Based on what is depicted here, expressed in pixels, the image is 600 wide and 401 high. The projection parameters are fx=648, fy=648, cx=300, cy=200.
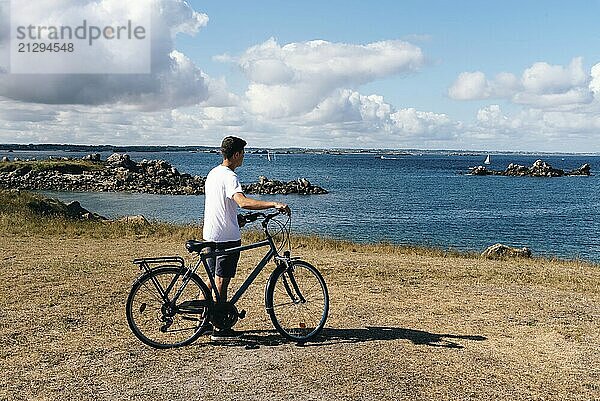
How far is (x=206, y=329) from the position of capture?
768 cm

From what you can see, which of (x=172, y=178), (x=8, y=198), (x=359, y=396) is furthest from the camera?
(x=172, y=178)

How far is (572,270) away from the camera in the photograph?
15.6 metres

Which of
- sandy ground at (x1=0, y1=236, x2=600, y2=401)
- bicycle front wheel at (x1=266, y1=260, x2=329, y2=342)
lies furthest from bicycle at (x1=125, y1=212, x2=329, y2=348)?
sandy ground at (x1=0, y1=236, x2=600, y2=401)

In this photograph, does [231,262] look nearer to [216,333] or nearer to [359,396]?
[216,333]

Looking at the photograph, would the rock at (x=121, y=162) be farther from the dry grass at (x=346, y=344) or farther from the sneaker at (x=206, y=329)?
the sneaker at (x=206, y=329)

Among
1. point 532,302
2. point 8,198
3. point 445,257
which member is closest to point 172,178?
point 8,198

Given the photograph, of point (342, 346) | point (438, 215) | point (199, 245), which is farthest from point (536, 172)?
point (199, 245)

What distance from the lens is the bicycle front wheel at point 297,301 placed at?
7742mm

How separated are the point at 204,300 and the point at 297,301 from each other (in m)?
1.16

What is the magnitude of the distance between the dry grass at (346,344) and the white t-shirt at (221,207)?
134 cm

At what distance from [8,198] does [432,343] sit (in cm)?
2251

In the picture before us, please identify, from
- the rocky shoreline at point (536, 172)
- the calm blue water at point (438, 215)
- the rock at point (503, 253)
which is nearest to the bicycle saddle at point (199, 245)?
the rock at point (503, 253)

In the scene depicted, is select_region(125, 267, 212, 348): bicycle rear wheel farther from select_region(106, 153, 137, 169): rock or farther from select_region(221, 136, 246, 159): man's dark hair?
select_region(106, 153, 137, 169): rock

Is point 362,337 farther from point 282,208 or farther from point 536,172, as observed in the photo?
point 536,172
